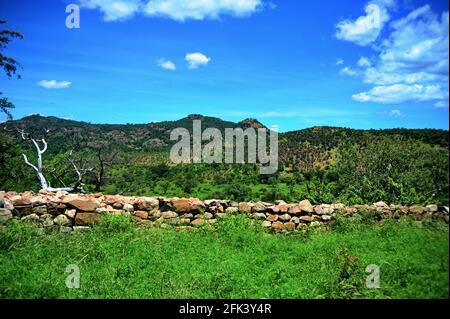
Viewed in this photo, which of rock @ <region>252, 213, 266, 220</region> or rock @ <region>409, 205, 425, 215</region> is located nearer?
rock @ <region>409, 205, 425, 215</region>

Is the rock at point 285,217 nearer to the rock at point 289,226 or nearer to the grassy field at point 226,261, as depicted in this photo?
the rock at point 289,226

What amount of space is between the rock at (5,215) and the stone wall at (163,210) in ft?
0.48

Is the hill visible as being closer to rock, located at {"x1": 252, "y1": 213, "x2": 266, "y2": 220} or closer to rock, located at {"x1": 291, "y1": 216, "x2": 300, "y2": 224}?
rock, located at {"x1": 291, "y1": 216, "x2": 300, "y2": 224}

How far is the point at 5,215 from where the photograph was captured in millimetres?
8219

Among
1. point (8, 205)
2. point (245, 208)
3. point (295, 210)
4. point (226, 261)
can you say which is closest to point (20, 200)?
point (8, 205)

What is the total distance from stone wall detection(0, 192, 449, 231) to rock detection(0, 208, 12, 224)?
0.48 feet

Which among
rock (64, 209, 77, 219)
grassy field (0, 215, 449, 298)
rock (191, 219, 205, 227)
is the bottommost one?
grassy field (0, 215, 449, 298)

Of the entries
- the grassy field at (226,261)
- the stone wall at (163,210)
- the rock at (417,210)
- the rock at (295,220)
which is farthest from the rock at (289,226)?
the rock at (417,210)

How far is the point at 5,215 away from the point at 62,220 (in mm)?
1099

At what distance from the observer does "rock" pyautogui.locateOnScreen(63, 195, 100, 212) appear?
8.71 metres

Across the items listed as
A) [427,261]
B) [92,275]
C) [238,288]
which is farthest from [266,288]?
[92,275]

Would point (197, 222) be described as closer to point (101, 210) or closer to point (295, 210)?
point (101, 210)

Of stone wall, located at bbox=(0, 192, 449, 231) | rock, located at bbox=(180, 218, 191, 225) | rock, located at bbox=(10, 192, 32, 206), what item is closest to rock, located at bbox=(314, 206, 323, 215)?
stone wall, located at bbox=(0, 192, 449, 231)
